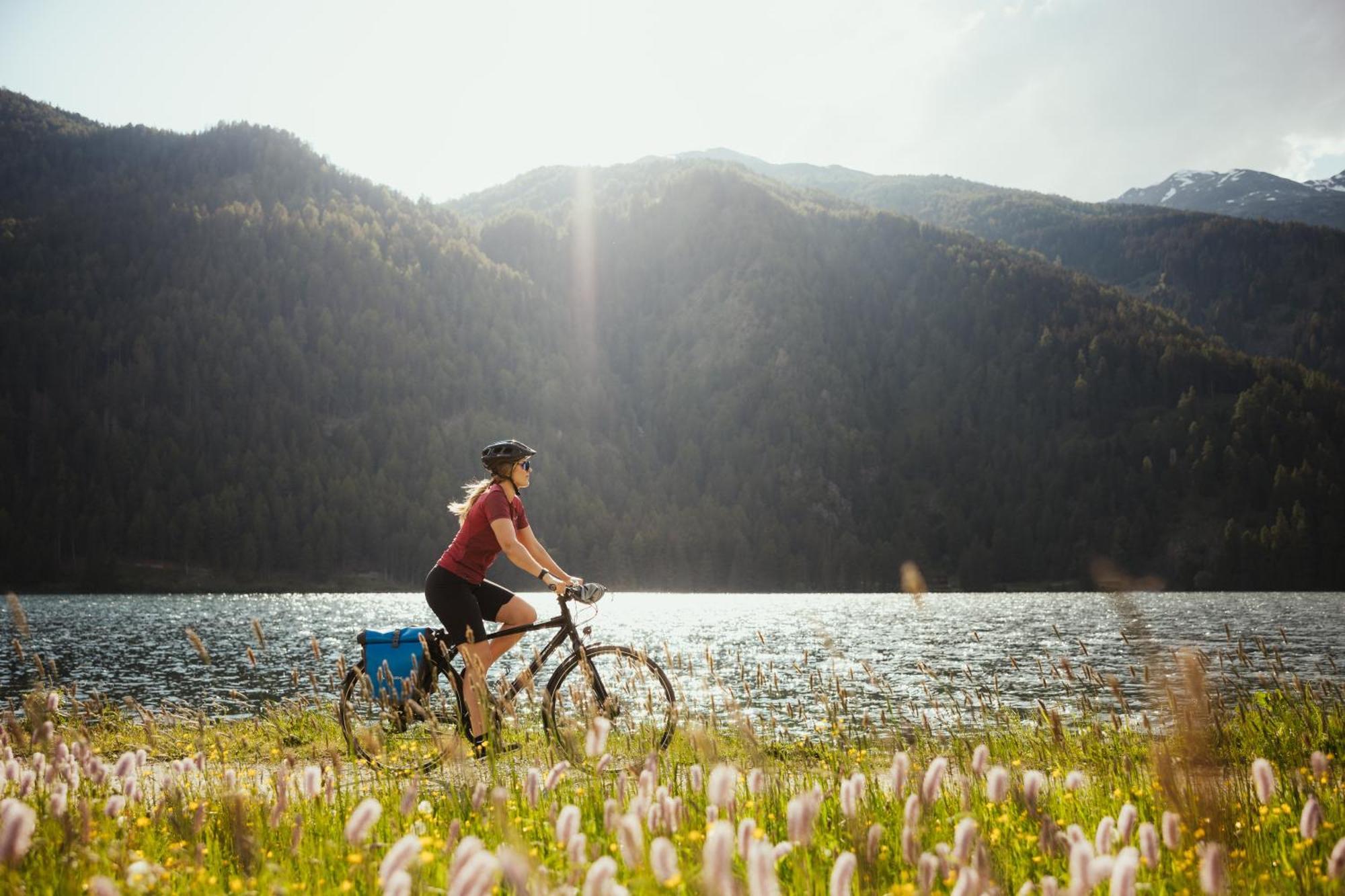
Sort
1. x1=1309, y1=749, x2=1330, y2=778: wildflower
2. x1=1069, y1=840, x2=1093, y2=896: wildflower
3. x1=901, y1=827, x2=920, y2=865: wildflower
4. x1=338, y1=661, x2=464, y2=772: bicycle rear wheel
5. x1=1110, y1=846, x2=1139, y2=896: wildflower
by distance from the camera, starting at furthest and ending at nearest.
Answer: x1=338, y1=661, x2=464, y2=772: bicycle rear wheel < x1=1309, y1=749, x2=1330, y2=778: wildflower < x1=901, y1=827, x2=920, y2=865: wildflower < x1=1110, y1=846, x2=1139, y2=896: wildflower < x1=1069, y1=840, x2=1093, y2=896: wildflower

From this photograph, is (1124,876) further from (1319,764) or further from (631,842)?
(1319,764)

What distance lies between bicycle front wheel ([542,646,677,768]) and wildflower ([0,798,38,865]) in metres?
5.09

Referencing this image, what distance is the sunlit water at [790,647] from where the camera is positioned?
452 inches

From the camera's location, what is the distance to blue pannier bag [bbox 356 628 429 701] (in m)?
8.39

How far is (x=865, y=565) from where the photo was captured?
193m

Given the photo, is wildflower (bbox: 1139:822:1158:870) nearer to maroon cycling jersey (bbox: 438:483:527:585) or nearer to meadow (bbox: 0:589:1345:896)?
meadow (bbox: 0:589:1345:896)

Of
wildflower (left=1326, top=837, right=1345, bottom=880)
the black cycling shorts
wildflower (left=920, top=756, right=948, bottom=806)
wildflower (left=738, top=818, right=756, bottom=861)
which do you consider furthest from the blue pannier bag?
wildflower (left=1326, top=837, right=1345, bottom=880)

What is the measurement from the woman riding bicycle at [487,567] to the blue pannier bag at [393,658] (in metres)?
0.33

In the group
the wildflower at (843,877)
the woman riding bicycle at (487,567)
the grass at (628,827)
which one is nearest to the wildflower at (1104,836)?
the grass at (628,827)

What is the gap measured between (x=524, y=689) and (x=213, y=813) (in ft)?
7.32

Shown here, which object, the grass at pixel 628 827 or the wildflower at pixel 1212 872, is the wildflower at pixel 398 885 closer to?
the grass at pixel 628 827

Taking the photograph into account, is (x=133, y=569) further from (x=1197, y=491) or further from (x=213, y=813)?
(x=1197, y=491)

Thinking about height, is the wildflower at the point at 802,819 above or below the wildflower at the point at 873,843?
above

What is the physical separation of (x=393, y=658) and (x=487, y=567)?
45.5 inches
